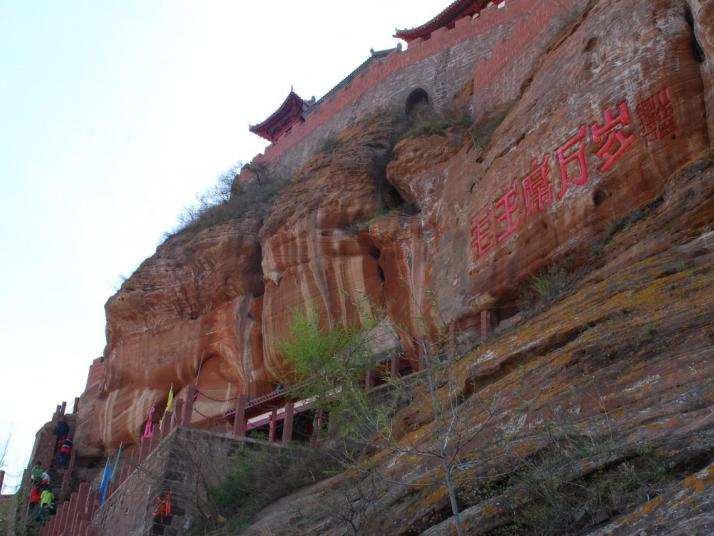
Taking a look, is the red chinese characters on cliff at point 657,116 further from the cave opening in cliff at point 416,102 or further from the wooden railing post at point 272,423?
the cave opening in cliff at point 416,102

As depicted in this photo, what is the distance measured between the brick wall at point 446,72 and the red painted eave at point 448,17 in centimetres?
264

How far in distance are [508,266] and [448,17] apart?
1640 cm

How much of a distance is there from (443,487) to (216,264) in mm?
13446

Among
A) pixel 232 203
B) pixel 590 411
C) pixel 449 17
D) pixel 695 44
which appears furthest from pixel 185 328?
pixel 590 411

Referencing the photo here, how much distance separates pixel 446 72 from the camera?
67.8 feet

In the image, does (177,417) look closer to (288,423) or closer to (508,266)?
(288,423)

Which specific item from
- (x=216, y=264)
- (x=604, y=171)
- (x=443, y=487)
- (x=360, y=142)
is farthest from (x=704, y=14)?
(x=216, y=264)

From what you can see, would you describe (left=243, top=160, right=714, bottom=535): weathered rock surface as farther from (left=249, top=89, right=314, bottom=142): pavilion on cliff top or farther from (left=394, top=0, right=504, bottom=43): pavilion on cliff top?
(left=249, top=89, right=314, bottom=142): pavilion on cliff top

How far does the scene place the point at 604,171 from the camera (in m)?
9.26

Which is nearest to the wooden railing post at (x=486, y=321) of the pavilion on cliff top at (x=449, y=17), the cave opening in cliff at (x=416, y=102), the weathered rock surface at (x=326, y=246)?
the weathered rock surface at (x=326, y=246)

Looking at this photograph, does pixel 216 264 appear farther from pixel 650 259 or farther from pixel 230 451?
pixel 650 259

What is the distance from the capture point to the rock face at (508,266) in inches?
188

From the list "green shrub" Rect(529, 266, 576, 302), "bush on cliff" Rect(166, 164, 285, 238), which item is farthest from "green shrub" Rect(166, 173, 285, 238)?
"green shrub" Rect(529, 266, 576, 302)

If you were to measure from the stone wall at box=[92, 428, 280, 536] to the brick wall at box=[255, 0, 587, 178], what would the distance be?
312 inches
